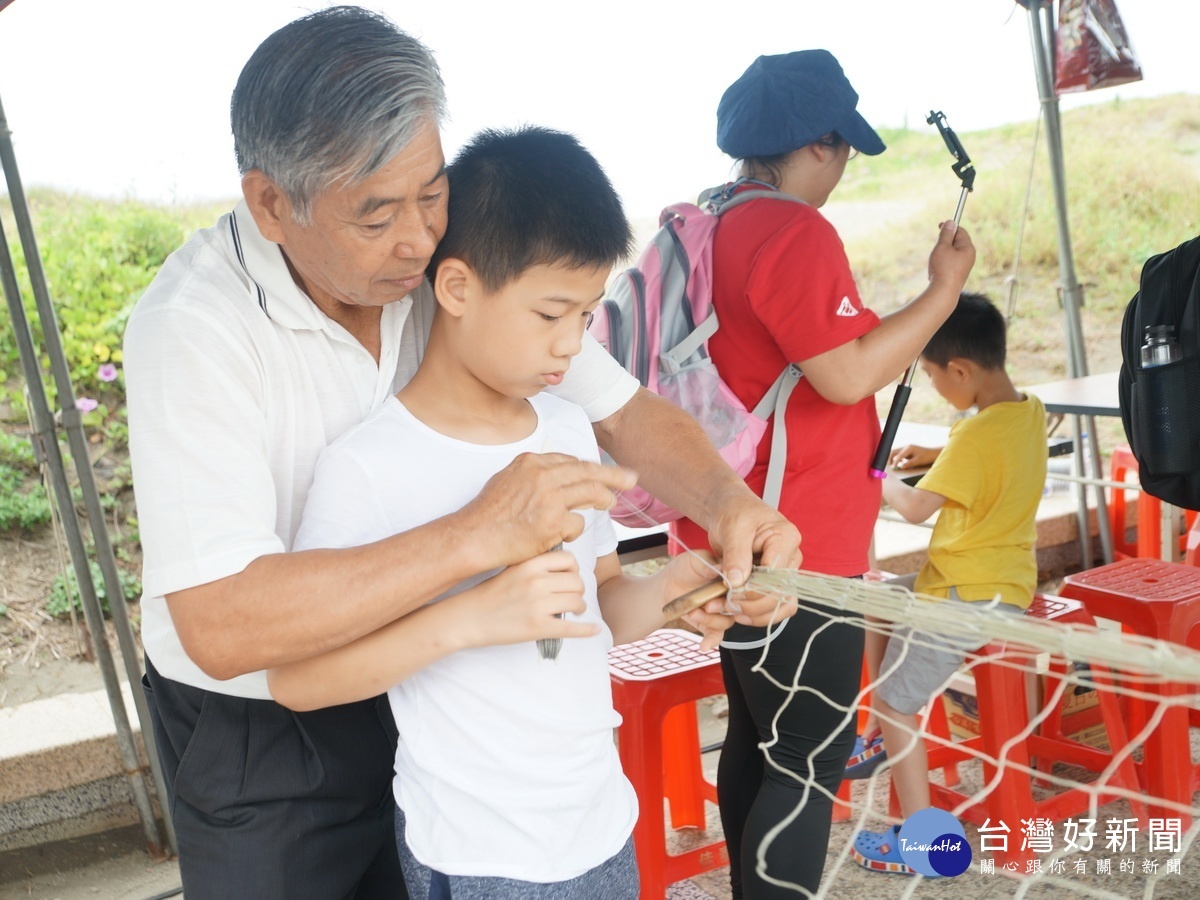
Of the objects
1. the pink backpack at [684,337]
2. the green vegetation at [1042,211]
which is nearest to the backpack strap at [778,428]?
the pink backpack at [684,337]

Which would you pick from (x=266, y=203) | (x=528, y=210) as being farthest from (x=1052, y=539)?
(x=266, y=203)

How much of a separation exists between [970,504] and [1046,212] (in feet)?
21.2

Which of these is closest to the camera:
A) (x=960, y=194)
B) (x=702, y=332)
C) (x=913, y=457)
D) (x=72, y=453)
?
(x=702, y=332)

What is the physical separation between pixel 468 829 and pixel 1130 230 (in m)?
8.27

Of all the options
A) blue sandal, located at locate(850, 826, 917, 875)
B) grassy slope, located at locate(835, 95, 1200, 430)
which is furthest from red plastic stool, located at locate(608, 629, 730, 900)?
grassy slope, located at locate(835, 95, 1200, 430)

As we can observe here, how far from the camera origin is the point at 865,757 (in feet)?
8.87

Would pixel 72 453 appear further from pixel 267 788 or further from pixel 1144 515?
pixel 1144 515

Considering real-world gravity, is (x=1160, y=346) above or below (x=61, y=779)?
above

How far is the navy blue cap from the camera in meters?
1.80

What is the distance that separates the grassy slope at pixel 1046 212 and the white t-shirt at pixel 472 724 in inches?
240

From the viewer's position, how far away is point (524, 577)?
99cm

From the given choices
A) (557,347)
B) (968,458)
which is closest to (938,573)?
(968,458)

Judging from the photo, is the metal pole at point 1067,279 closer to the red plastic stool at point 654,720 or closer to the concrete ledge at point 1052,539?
the concrete ledge at point 1052,539

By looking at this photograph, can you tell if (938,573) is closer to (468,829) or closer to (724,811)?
(724,811)
